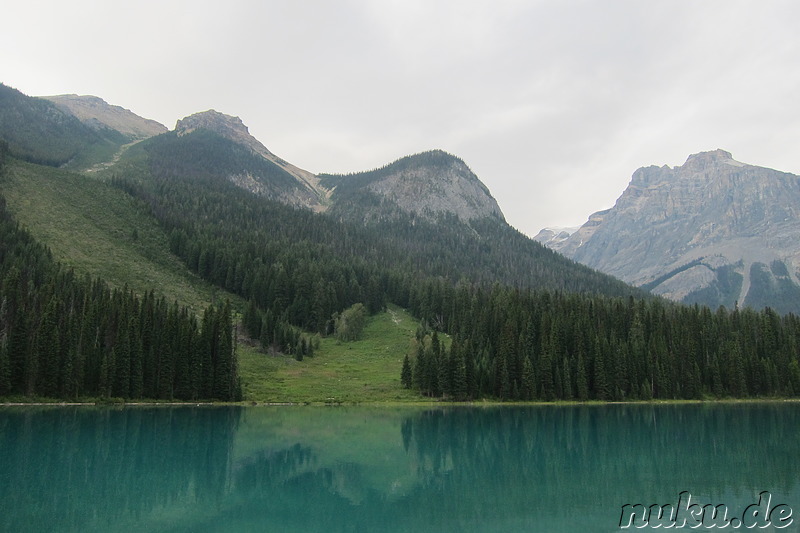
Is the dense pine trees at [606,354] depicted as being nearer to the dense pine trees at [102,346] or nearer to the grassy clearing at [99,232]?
the dense pine trees at [102,346]

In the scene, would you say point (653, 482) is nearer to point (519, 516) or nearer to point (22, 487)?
point (519, 516)

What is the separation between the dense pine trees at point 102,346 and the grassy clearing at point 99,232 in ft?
92.7

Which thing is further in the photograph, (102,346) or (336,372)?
(336,372)

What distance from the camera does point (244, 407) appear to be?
79.1 meters

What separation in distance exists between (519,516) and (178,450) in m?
29.6

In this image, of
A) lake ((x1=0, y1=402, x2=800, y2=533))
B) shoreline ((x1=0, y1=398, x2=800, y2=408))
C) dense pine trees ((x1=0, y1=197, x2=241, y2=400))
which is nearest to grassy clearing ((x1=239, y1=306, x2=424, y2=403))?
shoreline ((x1=0, y1=398, x2=800, y2=408))

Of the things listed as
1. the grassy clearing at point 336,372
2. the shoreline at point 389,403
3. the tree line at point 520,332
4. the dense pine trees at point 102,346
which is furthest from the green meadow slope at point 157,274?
the dense pine trees at point 102,346

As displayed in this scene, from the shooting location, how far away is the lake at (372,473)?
83.6 feet

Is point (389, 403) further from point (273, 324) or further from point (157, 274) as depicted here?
point (157, 274)

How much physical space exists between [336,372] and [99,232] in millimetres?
82394

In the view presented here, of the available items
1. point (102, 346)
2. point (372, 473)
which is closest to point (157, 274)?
point (102, 346)

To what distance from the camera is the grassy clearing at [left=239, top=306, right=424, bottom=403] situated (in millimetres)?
90375

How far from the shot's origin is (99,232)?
140 meters

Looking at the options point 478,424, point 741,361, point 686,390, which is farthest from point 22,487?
point 741,361
